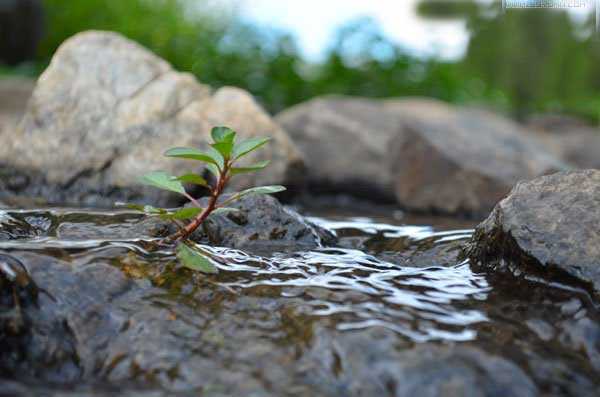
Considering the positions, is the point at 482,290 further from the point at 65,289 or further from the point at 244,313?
the point at 65,289

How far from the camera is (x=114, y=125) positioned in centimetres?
500

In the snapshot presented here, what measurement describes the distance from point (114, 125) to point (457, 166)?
2674 millimetres

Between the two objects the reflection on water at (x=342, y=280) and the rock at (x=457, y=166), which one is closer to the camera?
the reflection on water at (x=342, y=280)

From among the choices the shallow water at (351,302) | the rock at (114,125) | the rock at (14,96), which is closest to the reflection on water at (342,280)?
the shallow water at (351,302)

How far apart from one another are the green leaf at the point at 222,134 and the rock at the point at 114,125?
2330mm

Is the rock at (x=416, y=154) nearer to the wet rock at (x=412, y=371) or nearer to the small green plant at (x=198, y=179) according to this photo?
the small green plant at (x=198, y=179)

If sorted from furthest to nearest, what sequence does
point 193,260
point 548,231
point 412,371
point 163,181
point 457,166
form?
point 457,166 < point 163,181 < point 548,231 < point 193,260 < point 412,371

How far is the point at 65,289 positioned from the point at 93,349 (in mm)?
235

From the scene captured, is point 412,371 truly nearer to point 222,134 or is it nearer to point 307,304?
point 307,304

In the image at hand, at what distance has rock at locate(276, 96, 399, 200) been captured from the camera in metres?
6.63

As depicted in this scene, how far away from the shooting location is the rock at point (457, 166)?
576 cm

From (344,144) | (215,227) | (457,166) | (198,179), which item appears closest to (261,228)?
(215,227)

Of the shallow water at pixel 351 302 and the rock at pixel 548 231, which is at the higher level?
the rock at pixel 548 231

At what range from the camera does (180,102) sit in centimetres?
522
